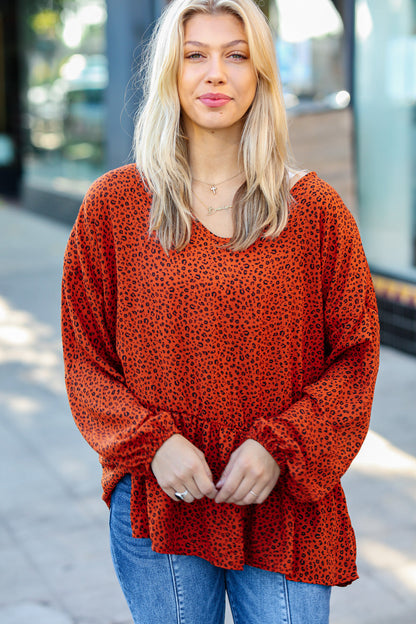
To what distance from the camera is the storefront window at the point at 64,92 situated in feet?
37.2

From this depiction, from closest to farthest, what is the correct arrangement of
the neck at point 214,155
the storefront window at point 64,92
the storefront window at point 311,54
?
1. the neck at point 214,155
2. the storefront window at point 311,54
3. the storefront window at point 64,92

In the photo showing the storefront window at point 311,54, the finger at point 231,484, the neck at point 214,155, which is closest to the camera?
the finger at point 231,484

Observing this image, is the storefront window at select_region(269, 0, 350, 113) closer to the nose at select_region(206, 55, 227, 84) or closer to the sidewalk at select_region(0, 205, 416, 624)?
the sidewalk at select_region(0, 205, 416, 624)

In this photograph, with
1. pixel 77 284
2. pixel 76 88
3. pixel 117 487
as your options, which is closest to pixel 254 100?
pixel 77 284

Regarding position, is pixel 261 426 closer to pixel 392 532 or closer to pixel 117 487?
pixel 117 487

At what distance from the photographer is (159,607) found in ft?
6.05

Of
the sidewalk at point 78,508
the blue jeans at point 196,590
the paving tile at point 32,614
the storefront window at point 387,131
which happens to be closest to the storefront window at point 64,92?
the storefront window at point 387,131

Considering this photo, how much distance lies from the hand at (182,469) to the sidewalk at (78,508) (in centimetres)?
161

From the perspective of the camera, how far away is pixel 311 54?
7.12 metres

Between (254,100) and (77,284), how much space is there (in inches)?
21.3

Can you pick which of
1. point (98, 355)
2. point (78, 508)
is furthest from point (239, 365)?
point (78, 508)

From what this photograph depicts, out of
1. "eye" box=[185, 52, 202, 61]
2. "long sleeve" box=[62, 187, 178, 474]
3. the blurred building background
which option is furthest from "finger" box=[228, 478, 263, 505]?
the blurred building background

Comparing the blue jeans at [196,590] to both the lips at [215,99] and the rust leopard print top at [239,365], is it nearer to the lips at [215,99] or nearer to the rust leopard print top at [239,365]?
the rust leopard print top at [239,365]

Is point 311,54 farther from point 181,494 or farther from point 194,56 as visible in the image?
point 181,494
